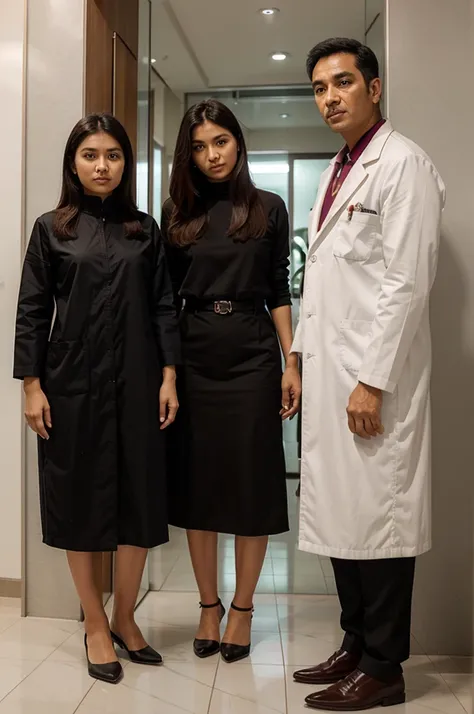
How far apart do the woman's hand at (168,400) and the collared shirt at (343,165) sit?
59 cm

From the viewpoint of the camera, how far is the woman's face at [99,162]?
1.91 meters

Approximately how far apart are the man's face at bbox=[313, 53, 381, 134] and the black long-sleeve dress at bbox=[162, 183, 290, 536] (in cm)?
38

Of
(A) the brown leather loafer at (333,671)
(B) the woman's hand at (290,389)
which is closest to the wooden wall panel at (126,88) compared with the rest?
(B) the woman's hand at (290,389)

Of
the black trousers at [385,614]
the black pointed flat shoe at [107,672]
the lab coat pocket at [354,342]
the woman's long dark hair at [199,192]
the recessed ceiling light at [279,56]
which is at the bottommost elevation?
the black pointed flat shoe at [107,672]

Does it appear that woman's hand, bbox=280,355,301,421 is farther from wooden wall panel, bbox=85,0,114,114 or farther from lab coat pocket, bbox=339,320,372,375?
wooden wall panel, bbox=85,0,114,114

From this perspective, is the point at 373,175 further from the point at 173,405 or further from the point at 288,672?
the point at 288,672

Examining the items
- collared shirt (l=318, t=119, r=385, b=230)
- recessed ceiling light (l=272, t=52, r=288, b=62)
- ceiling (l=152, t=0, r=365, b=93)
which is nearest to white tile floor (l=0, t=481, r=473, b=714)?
collared shirt (l=318, t=119, r=385, b=230)

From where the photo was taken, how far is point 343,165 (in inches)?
74.7

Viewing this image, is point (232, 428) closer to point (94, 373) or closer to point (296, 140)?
point (94, 373)

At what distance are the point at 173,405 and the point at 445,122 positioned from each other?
1.16m

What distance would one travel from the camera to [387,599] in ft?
5.55

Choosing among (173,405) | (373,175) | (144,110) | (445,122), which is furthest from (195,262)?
(144,110)

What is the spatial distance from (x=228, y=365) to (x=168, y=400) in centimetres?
20

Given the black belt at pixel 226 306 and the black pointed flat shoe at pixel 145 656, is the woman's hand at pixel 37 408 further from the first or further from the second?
the black pointed flat shoe at pixel 145 656
